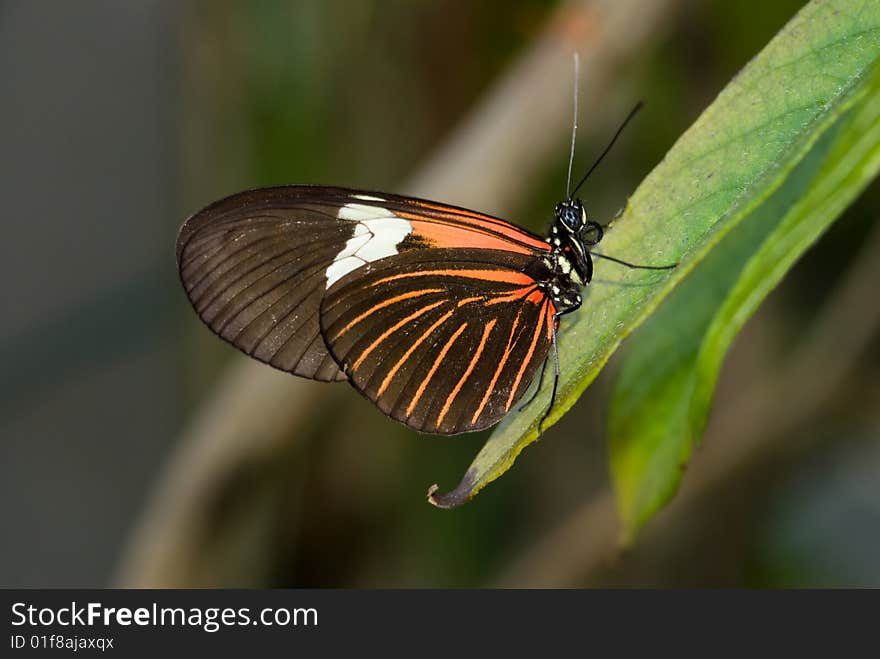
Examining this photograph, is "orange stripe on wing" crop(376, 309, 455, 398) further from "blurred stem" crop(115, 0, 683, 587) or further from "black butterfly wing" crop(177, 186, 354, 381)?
"blurred stem" crop(115, 0, 683, 587)

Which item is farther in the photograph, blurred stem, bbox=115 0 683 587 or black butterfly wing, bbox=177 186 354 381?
blurred stem, bbox=115 0 683 587

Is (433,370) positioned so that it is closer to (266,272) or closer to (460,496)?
(266,272)

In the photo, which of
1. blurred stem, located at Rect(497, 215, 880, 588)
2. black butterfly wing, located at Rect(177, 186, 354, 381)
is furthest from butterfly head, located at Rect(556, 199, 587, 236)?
blurred stem, located at Rect(497, 215, 880, 588)

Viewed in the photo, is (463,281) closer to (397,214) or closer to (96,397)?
(397,214)

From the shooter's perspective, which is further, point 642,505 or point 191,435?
point 191,435

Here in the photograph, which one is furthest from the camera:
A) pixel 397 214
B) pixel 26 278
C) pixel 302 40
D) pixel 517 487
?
pixel 26 278

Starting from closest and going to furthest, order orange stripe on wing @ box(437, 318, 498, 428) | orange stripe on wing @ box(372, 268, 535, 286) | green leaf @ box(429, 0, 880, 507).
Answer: green leaf @ box(429, 0, 880, 507) → orange stripe on wing @ box(437, 318, 498, 428) → orange stripe on wing @ box(372, 268, 535, 286)

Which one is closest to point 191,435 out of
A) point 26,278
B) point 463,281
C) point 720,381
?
point 463,281
